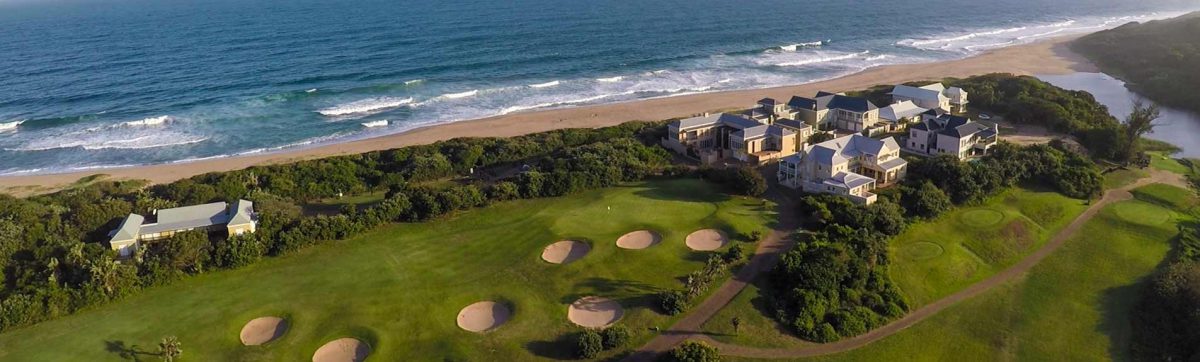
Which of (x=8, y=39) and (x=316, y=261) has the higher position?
(x=8, y=39)

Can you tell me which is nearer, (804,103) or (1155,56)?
(804,103)

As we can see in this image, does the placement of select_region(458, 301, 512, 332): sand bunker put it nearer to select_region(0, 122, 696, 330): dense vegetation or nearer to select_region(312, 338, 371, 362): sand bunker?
select_region(312, 338, 371, 362): sand bunker

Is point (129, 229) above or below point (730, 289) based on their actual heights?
above

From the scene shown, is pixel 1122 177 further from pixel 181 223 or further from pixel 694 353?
pixel 181 223

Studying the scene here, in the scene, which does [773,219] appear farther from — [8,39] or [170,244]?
[8,39]

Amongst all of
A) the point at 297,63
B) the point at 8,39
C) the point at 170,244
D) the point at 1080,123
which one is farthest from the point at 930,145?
the point at 8,39

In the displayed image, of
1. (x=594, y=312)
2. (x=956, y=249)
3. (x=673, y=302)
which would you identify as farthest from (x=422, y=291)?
(x=956, y=249)

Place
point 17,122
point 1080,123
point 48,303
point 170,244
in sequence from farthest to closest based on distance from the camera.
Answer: point 17,122 < point 1080,123 < point 170,244 < point 48,303
